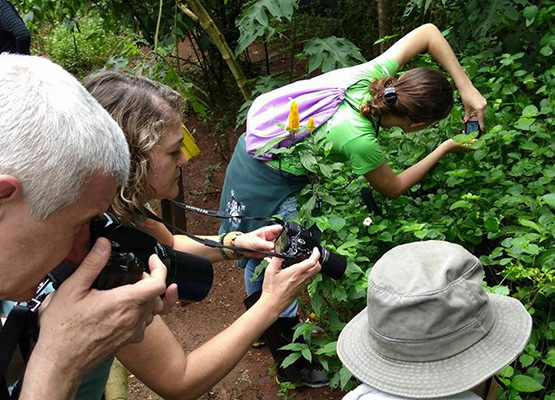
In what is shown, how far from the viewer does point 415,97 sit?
2.30 meters

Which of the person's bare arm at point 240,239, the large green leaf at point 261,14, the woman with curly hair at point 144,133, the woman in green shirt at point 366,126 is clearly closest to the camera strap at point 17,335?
the woman with curly hair at point 144,133

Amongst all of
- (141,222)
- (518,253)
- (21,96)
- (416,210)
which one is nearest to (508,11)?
(416,210)

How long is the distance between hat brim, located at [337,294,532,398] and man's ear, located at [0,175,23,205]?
A: 84 centimetres

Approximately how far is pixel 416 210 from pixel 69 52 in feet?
23.5

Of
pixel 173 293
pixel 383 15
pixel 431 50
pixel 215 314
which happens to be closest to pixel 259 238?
pixel 173 293

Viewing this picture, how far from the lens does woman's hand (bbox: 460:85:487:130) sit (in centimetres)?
249

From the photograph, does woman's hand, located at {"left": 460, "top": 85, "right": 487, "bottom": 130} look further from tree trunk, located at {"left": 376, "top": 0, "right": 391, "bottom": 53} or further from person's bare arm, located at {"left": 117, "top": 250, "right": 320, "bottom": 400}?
tree trunk, located at {"left": 376, "top": 0, "right": 391, "bottom": 53}

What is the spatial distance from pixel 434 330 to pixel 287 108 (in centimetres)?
132

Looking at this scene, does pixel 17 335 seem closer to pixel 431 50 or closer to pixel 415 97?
pixel 415 97

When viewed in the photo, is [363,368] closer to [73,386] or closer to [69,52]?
[73,386]

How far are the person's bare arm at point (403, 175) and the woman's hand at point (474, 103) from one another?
0.75 feet

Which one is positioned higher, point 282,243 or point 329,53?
point 282,243

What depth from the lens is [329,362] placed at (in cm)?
207

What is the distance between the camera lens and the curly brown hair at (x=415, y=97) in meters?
2.31
